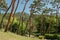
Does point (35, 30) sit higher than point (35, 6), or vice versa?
point (35, 6)

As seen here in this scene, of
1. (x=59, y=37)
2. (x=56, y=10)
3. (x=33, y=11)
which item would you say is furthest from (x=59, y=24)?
(x=59, y=37)

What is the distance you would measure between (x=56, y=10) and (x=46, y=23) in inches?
620

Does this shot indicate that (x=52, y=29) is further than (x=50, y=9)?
Yes

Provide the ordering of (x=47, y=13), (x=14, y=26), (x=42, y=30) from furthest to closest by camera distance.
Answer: (x=14, y=26) → (x=42, y=30) → (x=47, y=13)

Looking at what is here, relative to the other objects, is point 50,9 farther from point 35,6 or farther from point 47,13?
point 35,6

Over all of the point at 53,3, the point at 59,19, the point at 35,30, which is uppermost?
the point at 53,3

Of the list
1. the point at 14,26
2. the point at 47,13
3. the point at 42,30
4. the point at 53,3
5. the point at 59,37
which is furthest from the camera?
the point at 14,26

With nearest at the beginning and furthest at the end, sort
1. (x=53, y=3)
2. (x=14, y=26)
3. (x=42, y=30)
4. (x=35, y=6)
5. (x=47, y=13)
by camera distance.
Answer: (x=35, y=6)
(x=53, y=3)
(x=47, y=13)
(x=42, y=30)
(x=14, y=26)

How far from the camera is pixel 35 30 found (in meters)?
66.4

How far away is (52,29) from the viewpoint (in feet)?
206

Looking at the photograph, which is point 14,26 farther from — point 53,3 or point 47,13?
point 53,3

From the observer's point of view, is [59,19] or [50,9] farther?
[59,19]

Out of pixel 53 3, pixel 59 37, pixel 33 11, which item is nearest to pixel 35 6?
pixel 33 11

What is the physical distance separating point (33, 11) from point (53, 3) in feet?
21.3
